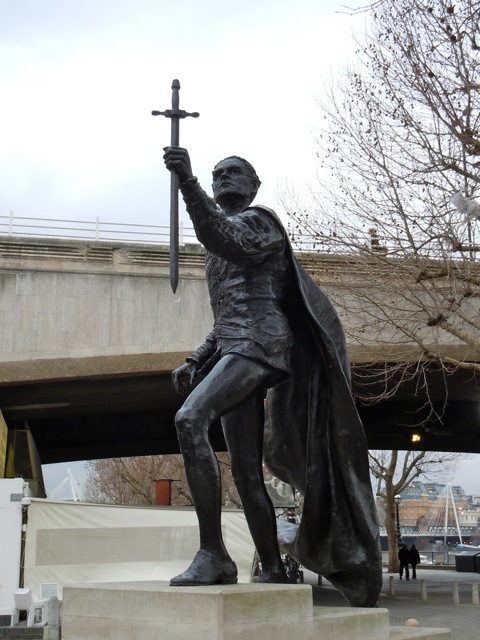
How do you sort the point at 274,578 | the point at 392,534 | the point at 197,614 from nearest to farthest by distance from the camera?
1. the point at 197,614
2. the point at 274,578
3. the point at 392,534

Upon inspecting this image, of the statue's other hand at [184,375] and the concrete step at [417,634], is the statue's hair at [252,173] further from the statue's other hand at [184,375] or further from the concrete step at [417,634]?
the concrete step at [417,634]

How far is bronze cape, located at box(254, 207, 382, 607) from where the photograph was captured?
5059mm

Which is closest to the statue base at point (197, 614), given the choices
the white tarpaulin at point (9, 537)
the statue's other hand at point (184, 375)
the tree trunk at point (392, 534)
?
the statue's other hand at point (184, 375)

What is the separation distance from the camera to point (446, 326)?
17.4 metres

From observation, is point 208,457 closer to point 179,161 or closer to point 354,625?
point 354,625

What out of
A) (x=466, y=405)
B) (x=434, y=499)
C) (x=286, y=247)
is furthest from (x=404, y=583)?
(x=434, y=499)

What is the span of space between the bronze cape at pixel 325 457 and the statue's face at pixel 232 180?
348mm

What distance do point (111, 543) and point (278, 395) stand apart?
14214 millimetres

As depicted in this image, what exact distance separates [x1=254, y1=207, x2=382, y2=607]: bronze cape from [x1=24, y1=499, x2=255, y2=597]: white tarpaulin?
13379 millimetres

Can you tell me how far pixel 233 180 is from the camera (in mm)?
5371

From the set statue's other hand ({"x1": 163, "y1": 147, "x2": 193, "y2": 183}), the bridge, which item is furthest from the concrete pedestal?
the bridge

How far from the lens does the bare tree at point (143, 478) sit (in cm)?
4962

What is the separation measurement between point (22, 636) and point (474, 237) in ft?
37.9

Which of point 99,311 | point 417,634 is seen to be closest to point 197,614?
point 417,634
